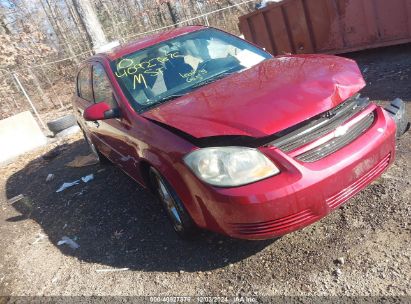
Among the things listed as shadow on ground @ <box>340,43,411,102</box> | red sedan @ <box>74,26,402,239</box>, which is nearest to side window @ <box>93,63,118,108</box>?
red sedan @ <box>74,26,402,239</box>

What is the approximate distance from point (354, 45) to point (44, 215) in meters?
5.84

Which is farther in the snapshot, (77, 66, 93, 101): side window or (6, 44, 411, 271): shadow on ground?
(77, 66, 93, 101): side window

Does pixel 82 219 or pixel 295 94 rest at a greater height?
pixel 295 94

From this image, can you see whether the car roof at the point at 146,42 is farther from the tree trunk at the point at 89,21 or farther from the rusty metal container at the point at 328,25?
the tree trunk at the point at 89,21

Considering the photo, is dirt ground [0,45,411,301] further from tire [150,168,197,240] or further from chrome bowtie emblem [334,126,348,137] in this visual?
chrome bowtie emblem [334,126,348,137]

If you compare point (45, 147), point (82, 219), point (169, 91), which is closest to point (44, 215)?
point (82, 219)

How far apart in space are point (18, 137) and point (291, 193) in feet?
28.6

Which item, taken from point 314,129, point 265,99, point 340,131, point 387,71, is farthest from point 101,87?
point 387,71

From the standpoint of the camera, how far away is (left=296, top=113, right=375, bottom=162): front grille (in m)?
2.68

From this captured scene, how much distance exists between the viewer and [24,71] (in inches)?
563

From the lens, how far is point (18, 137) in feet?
31.9

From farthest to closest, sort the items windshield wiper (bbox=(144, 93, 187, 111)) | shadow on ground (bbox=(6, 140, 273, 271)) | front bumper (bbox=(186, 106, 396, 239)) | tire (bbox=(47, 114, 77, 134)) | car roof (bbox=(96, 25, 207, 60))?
tire (bbox=(47, 114, 77, 134)) < car roof (bbox=(96, 25, 207, 60)) < windshield wiper (bbox=(144, 93, 187, 111)) < shadow on ground (bbox=(6, 140, 273, 271)) < front bumper (bbox=(186, 106, 396, 239))

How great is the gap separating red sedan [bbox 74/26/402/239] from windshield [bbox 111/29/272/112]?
2cm

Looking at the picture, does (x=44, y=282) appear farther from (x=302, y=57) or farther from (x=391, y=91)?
(x=391, y=91)
